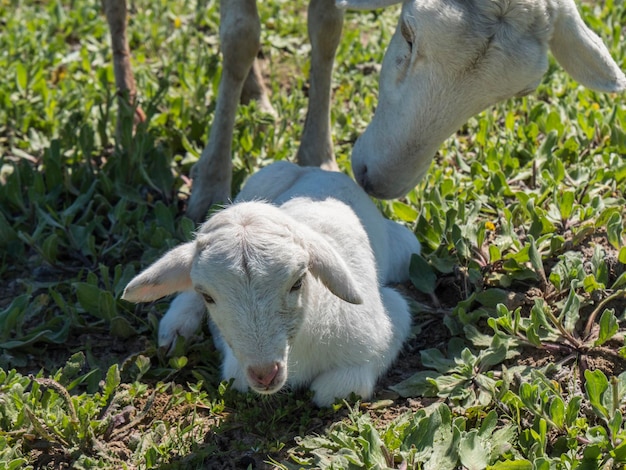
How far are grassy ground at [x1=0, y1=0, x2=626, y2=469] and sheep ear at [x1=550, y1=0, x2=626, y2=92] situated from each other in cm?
63

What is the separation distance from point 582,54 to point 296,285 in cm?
206

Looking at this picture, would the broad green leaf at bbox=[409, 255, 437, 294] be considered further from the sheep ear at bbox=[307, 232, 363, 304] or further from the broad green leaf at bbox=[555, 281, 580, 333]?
the sheep ear at bbox=[307, 232, 363, 304]

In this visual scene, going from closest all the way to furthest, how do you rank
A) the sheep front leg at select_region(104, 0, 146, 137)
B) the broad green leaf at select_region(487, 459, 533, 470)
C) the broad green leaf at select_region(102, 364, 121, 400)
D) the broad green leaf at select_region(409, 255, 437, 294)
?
the broad green leaf at select_region(487, 459, 533, 470) < the broad green leaf at select_region(102, 364, 121, 400) < the broad green leaf at select_region(409, 255, 437, 294) < the sheep front leg at select_region(104, 0, 146, 137)

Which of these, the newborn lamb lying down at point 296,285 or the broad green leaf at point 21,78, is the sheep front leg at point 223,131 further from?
the broad green leaf at point 21,78

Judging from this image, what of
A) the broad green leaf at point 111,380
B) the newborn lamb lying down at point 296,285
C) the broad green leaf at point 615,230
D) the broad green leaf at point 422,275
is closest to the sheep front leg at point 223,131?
the newborn lamb lying down at point 296,285

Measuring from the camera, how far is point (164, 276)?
4.18 meters

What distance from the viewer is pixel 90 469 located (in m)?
4.09

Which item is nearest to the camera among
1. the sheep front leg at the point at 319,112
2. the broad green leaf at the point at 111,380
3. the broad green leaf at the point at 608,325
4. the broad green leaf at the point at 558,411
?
the broad green leaf at the point at 558,411

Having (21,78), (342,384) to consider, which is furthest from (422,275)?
(21,78)

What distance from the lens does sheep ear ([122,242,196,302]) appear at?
417 centimetres

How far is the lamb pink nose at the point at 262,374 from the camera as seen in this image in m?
3.81

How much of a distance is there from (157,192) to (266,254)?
2.50 m

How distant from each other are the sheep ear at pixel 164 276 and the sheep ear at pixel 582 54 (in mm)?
2143

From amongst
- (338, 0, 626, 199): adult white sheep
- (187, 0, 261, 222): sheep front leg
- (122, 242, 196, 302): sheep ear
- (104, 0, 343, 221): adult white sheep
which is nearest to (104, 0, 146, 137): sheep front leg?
(104, 0, 343, 221): adult white sheep
